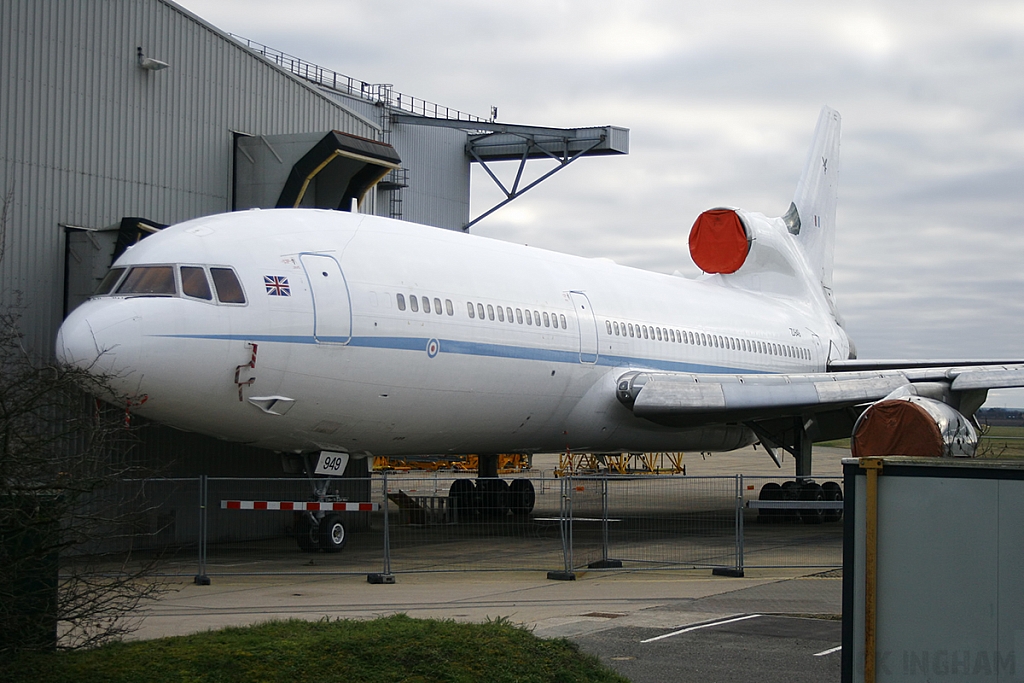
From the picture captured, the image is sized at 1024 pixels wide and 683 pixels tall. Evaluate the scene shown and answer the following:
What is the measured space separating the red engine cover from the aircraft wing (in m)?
6.05

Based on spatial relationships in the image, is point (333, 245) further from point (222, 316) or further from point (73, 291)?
point (73, 291)

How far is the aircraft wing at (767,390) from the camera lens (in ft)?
60.8

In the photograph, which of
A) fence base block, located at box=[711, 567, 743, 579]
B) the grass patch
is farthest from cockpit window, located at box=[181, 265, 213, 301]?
fence base block, located at box=[711, 567, 743, 579]

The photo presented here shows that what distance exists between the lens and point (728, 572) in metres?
13.7

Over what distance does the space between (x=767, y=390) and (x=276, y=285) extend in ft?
31.3

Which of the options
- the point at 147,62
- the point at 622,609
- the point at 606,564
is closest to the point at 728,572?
the point at 606,564

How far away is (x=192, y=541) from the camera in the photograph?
16.2 meters

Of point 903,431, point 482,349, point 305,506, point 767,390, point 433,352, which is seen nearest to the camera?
point 305,506

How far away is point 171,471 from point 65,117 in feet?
16.8

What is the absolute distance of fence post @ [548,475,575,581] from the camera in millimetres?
13125

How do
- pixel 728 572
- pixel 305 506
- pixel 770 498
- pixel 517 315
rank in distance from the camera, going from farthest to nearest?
1. pixel 770 498
2. pixel 517 315
3. pixel 305 506
4. pixel 728 572

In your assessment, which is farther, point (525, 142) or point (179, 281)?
point (525, 142)

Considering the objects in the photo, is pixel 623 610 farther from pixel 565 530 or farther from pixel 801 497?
pixel 801 497

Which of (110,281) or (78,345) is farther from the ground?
(110,281)
